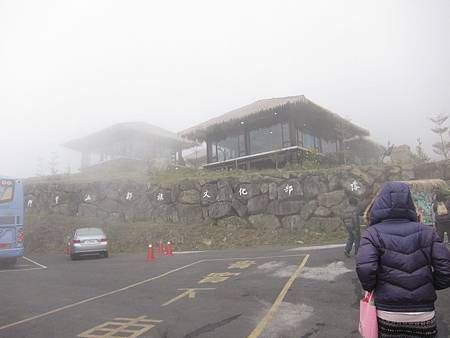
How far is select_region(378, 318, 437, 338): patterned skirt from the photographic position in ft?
10.0

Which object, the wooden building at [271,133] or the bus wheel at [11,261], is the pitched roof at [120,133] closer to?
the wooden building at [271,133]

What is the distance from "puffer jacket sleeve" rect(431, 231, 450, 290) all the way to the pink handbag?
50 cm

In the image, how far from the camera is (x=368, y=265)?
3.13 meters

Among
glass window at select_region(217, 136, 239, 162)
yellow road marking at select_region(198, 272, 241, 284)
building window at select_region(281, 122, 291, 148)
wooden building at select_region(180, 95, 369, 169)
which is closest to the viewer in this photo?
yellow road marking at select_region(198, 272, 241, 284)

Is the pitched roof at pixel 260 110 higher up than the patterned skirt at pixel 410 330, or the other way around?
the pitched roof at pixel 260 110

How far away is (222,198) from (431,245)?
18.5 metres

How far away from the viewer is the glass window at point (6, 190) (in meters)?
15.5

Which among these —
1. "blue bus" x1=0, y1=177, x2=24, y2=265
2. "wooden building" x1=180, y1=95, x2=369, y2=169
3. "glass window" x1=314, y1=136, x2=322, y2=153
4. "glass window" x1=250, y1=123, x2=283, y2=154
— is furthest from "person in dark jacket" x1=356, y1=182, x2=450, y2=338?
"glass window" x1=314, y1=136, x2=322, y2=153

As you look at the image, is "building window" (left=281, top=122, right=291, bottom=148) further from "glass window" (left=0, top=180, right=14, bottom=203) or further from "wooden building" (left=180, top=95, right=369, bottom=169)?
"glass window" (left=0, top=180, right=14, bottom=203)

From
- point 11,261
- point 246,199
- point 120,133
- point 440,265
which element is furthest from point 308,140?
point 440,265

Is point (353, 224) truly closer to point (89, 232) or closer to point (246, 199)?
point (246, 199)

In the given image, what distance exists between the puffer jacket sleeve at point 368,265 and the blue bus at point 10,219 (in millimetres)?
15515

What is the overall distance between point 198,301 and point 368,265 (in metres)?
5.18

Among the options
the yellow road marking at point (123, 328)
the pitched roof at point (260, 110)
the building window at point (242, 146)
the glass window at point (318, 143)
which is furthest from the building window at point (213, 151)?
the yellow road marking at point (123, 328)
